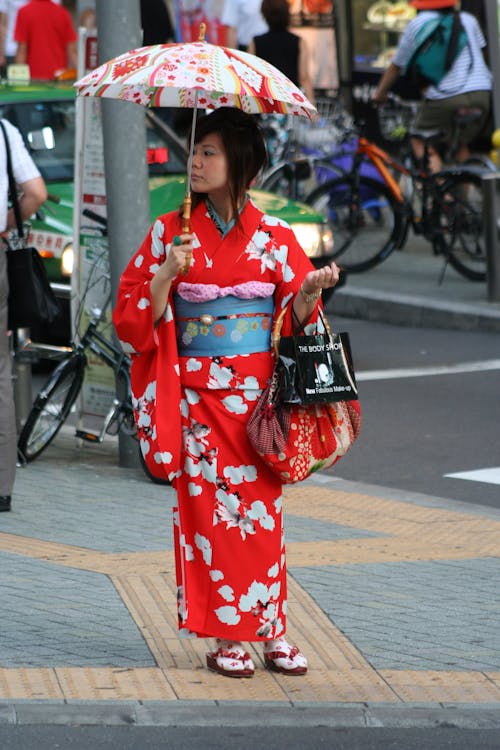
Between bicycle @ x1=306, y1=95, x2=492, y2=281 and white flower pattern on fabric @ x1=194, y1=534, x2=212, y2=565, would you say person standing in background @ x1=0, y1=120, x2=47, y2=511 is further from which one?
bicycle @ x1=306, y1=95, x2=492, y2=281

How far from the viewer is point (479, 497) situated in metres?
7.96

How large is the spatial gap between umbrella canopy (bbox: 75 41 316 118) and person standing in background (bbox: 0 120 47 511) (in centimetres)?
209

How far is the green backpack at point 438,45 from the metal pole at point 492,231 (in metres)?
2.77

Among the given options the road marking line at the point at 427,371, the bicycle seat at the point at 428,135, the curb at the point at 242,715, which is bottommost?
the road marking line at the point at 427,371

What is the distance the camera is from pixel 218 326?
5.07 metres

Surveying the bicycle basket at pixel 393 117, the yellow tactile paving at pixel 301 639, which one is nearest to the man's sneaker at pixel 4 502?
the yellow tactile paving at pixel 301 639

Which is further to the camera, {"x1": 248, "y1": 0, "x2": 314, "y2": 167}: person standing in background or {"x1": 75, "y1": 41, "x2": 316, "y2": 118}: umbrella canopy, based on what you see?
{"x1": 248, "y1": 0, "x2": 314, "y2": 167}: person standing in background

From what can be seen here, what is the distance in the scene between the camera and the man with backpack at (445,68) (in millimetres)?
15398

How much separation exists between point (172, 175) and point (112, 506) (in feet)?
14.3

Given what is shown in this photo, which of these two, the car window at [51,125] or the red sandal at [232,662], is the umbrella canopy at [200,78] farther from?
the car window at [51,125]

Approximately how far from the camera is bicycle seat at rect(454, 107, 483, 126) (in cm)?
1548

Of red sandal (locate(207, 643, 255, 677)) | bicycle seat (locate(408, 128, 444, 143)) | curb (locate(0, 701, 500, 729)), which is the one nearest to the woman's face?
red sandal (locate(207, 643, 255, 677))

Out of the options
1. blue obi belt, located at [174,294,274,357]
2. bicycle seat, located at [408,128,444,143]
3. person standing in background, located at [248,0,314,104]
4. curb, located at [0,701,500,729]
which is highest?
person standing in background, located at [248,0,314,104]

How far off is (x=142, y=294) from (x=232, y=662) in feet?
3.78
